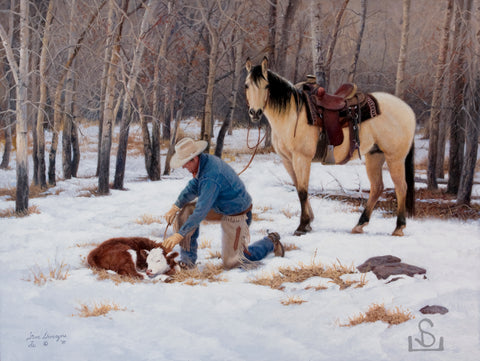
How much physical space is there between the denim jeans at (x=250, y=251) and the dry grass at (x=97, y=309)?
1.34 meters

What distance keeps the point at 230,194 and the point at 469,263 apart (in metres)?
2.49

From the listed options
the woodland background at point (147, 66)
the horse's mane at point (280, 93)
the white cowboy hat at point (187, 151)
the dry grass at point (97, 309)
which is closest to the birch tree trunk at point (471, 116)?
the woodland background at point (147, 66)

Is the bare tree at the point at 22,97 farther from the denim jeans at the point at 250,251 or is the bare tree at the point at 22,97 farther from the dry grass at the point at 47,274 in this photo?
the denim jeans at the point at 250,251

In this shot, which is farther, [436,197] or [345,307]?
[436,197]

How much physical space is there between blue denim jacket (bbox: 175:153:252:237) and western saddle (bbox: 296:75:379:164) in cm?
162

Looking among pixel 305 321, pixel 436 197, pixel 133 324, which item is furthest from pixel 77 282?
pixel 436 197

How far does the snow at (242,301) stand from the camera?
282 centimetres

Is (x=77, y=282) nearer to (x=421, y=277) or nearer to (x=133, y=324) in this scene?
(x=133, y=324)

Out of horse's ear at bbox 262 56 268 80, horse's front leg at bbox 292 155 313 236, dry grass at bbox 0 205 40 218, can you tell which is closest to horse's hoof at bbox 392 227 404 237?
horse's front leg at bbox 292 155 313 236

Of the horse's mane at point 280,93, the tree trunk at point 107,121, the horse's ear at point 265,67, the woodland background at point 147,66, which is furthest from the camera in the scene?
the tree trunk at point 107,121

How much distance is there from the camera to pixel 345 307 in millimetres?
3490

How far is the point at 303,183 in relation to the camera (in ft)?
19.6

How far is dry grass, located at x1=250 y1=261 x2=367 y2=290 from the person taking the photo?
4250mm
